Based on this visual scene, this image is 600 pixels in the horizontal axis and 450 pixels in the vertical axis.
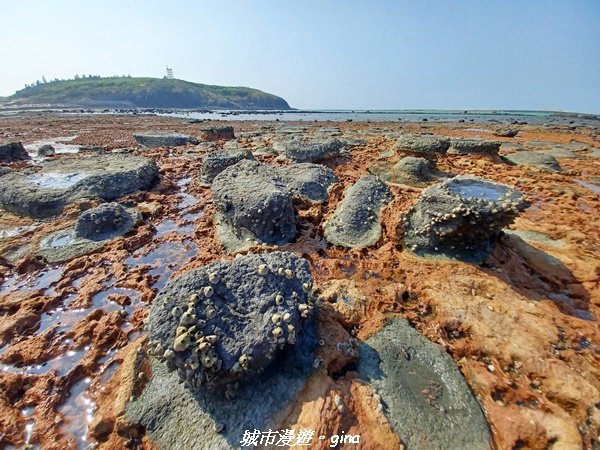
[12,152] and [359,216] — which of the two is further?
[12,152]

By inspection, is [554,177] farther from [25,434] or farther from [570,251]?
[25,434]

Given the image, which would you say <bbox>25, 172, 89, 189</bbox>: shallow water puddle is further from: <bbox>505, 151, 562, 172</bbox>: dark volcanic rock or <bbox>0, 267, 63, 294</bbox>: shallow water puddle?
<bbox>505, 151, 562, 172</bbox>: dark volcanic rock

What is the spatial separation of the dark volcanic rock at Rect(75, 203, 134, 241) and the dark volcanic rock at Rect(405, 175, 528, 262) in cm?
593

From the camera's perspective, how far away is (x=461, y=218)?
4918 millimetres

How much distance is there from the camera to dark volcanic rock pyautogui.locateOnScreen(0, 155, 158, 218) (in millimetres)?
7266

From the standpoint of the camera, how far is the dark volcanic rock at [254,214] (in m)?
5.85

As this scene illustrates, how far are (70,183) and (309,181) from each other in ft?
22.0

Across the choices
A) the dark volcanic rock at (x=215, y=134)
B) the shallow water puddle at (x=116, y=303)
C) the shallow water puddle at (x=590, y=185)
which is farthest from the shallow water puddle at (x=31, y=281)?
the dark volcanic rock at (x=215, y=134)

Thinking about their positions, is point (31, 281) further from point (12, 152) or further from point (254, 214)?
point (12, 152)

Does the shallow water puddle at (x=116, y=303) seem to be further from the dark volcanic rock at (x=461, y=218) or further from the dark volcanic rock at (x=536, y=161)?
the dark volcanic rock at (x=536, y=161)

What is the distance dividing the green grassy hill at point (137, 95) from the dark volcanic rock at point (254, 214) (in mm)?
108964

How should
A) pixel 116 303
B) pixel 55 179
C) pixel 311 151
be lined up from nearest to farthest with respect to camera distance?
pixel 116 303 < pixel 55 179 < pixel 311 151

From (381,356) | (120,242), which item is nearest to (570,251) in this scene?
(381,356)

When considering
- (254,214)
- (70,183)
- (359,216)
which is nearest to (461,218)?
(359,216)
